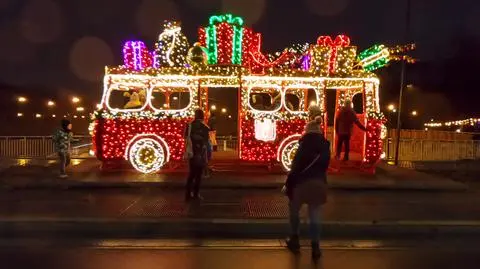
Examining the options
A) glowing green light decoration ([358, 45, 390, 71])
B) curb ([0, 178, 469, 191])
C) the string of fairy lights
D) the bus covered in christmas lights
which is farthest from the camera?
the string of fairy lights

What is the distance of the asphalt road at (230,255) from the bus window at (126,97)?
6.22m

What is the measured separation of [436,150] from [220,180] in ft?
38.2

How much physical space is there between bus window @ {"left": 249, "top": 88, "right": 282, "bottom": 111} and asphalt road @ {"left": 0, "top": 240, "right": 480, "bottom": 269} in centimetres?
652

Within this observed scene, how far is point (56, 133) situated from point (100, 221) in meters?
4.95

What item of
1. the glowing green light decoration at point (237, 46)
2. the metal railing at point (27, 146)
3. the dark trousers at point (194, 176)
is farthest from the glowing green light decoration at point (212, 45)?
the metal railing at point (27, 146)

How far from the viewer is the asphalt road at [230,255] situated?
6316 mm

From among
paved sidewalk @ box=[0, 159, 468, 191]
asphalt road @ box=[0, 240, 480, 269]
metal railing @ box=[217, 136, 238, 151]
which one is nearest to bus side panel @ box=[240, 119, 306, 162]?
paved sidewalk @ box=[0, 159, 468, 191]

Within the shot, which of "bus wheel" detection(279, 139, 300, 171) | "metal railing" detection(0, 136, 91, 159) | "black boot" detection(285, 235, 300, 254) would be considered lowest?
"black boot" detection(285, 235, 300, 254)

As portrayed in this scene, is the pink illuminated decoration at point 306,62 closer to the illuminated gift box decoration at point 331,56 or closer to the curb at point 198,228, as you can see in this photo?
the illuminated gift box decoration at point 331,56

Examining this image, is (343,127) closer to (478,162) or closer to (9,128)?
(478,162)

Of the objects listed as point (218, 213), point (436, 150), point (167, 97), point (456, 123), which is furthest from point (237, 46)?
point (456, 123)

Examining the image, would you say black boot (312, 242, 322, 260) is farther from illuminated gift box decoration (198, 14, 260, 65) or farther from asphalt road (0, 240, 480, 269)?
illuminated gift box decoration (198, 14, 260, 65)

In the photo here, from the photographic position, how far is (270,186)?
11672 mm

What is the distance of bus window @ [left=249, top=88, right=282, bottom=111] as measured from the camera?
13.7m
